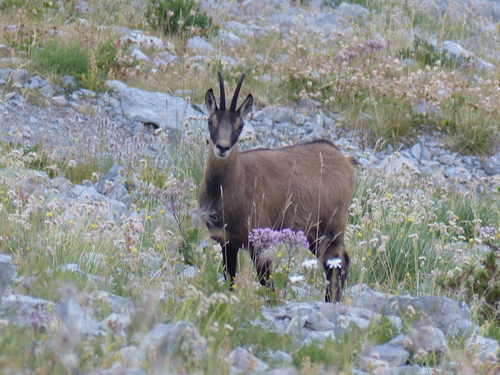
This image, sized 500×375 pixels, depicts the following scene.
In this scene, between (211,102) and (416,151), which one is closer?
(211,102)

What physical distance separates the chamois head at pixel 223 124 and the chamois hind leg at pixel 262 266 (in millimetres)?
830

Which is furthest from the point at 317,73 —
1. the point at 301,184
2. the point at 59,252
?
the point at 59,252

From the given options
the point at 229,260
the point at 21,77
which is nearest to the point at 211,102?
the point at 229,260

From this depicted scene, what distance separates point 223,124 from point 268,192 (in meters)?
0.76

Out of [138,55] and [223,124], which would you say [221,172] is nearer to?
[223,124]

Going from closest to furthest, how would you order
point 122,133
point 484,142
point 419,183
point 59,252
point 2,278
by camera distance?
point 2,278
point 59,252
point 419,183
point 122,133
point 484,142

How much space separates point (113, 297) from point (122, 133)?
642 centimetres

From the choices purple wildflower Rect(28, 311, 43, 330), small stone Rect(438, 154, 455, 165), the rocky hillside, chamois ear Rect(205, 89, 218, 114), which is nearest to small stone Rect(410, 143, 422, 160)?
the rocky hillside

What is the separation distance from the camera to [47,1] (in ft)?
47.0

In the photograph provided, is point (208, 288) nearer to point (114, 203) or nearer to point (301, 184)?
point (301, 184)

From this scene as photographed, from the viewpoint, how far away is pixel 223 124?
21.4ft

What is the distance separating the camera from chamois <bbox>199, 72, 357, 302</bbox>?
646cm

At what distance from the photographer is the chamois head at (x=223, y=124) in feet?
20.7

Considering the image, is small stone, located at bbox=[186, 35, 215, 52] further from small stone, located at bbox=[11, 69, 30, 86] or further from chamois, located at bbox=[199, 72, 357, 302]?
chamois, located at bbox=[199, 72, 357, 302]
